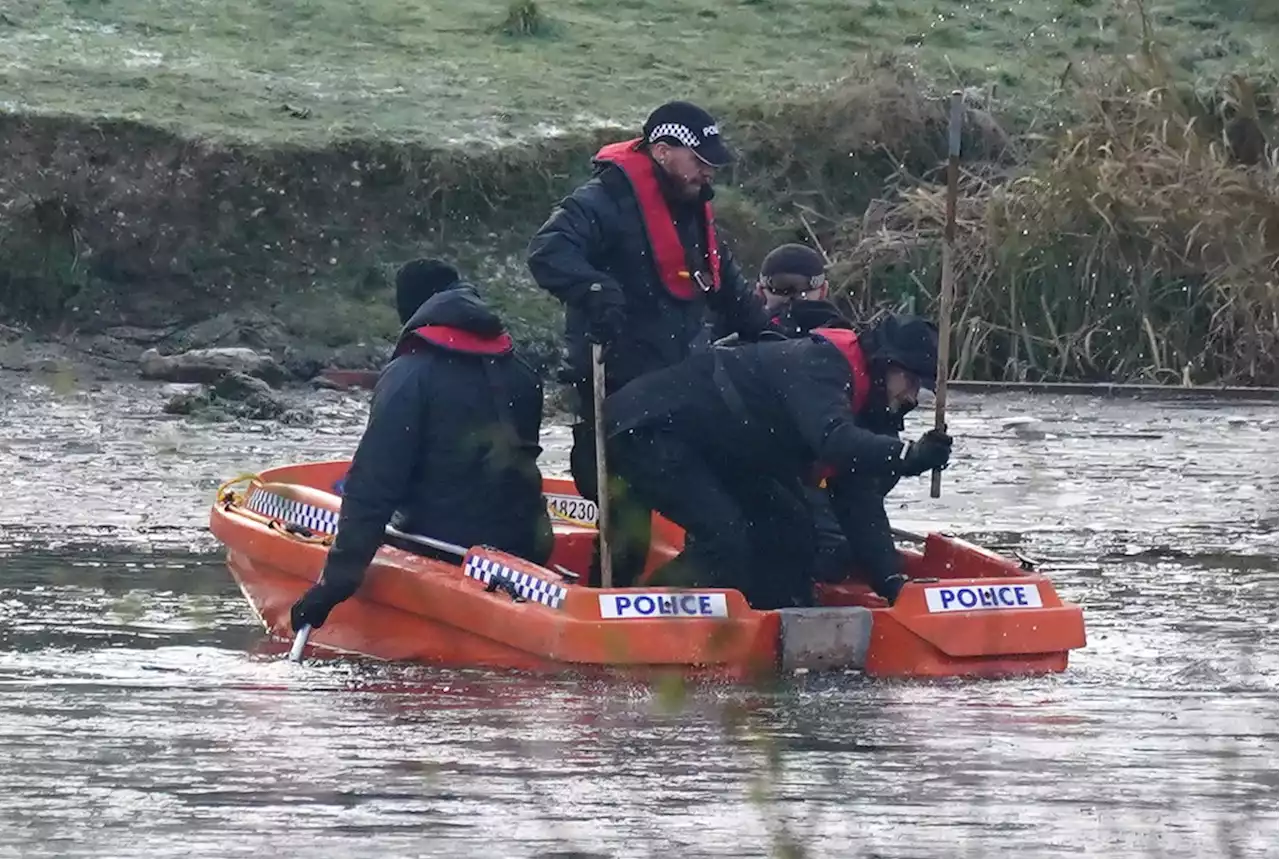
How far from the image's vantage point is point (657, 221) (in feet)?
31.7

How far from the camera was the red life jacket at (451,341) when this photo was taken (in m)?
9.23

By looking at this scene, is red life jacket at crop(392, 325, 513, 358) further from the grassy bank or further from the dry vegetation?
the dry vegetation

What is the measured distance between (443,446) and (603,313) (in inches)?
26.9

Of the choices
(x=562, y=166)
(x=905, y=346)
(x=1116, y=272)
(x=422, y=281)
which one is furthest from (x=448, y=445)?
(x=562, y=166)

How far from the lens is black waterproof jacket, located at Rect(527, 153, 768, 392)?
9453mm

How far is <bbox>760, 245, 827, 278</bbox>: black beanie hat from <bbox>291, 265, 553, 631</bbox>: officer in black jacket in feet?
4.99

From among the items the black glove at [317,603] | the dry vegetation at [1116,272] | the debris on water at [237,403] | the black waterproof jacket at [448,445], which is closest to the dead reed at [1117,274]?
the dry vegetation at [1116,272]

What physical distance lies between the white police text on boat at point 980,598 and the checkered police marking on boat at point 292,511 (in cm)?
223

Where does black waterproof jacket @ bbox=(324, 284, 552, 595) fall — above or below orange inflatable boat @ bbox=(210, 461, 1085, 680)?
above

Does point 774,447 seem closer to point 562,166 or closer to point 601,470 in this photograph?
point 601,470

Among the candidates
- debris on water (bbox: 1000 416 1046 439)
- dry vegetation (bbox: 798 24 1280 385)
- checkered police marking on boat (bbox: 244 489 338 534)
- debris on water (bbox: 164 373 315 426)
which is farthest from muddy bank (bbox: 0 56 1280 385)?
checkered police marking on boat (bbox: 244 489 338 534)

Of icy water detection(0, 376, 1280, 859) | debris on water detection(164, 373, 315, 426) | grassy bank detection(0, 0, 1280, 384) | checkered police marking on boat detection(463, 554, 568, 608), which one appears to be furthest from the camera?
grassy bank detection(0, 0, 1280, 384)

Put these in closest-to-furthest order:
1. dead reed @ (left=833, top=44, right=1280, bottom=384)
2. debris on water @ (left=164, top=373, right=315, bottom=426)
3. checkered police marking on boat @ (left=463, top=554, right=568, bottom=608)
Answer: checkered police marking on boat @ (left=463, top=554, right=568, bottom=608)
debris on water @ (left=164, top=373, right=315, bottom=426)
dead reed @ (left=833, top=44, right=1280, bottom=384)

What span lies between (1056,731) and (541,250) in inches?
96.7
